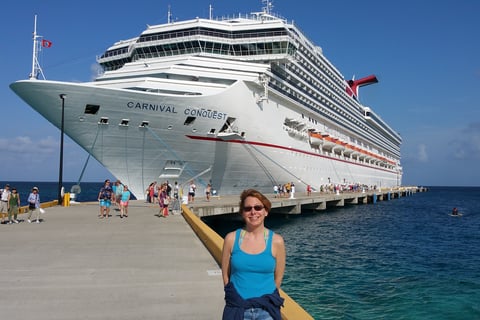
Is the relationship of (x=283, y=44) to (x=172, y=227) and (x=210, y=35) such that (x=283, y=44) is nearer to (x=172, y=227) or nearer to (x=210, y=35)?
(x=210, y=35)

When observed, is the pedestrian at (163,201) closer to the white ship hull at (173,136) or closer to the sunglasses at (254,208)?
the white ship hull at (173,136)

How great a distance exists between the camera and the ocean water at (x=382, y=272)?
31.1 feet

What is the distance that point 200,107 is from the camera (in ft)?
71.7

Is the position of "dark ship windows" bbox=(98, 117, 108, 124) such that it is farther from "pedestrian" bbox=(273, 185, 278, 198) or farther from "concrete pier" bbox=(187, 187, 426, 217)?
"pedestrian" bbox=(273, 185, 278, 198)

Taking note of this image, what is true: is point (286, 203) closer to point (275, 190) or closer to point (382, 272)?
Answer: point (275, 190)

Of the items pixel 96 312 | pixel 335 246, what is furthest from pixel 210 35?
pixel 96 312

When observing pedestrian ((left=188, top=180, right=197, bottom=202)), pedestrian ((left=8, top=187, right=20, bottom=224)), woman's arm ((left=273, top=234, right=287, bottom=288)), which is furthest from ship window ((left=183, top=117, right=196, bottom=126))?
woman's arm ((left=273, top=234, right=287, bottom=288))

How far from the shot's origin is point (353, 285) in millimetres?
11250

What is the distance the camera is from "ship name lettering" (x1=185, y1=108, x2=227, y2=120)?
21516 millimetres

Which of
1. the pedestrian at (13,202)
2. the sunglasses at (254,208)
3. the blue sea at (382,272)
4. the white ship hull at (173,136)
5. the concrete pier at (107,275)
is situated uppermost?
the white ship hull at (173,136)

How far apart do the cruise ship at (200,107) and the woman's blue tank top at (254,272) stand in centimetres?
1751

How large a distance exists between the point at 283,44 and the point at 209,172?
1175 cm

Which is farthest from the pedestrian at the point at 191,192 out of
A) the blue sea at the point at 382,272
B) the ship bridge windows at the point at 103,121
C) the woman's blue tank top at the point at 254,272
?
the woman's blue tank top at the point at 254,272

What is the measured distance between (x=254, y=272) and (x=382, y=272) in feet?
36.3
